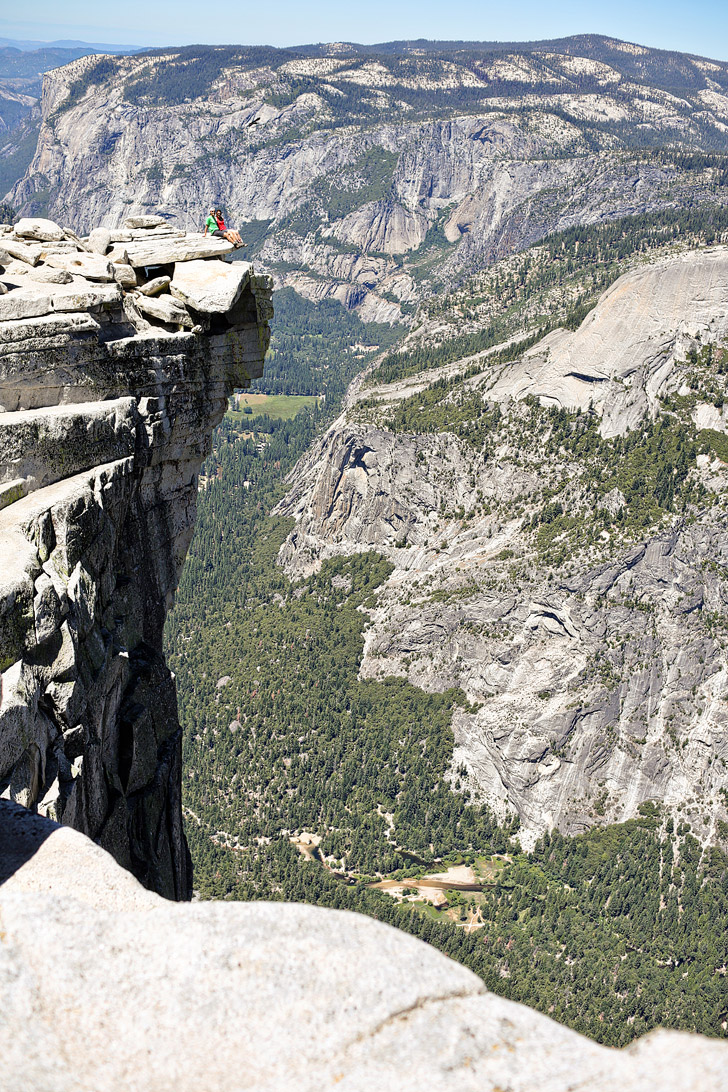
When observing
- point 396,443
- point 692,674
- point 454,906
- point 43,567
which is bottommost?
point 454,906

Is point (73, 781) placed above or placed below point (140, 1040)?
below

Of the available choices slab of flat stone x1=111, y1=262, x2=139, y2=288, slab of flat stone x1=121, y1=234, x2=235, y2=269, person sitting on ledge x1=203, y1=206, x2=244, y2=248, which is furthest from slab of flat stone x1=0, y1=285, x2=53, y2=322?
person sitting on ledge x1=203, y1=206, x2=244, y2=248

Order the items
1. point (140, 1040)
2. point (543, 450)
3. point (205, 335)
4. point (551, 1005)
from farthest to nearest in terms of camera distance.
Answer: point (543, 450) < point (551, 1005) < point (205, 335) < point (140, 1040)

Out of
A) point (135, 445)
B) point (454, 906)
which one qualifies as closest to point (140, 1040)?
point (135, 445)

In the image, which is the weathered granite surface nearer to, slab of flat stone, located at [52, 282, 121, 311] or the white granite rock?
slab of flat stone, located at [52, 282, 121, 311]

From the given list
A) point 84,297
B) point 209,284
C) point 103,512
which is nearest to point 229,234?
point 209,284

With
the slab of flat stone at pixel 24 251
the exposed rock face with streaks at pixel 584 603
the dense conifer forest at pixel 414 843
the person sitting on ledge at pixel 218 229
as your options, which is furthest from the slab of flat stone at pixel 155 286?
the exposed rock face with streaks at pixel 584 603

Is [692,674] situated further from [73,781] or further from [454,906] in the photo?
[73,781]
